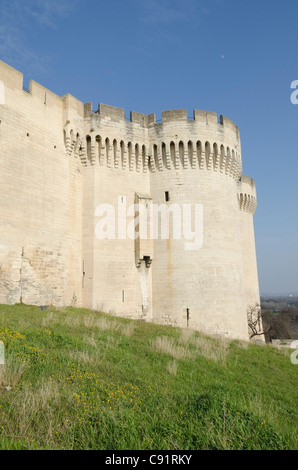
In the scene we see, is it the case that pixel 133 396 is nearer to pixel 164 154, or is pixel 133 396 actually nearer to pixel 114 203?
pixel 114 203

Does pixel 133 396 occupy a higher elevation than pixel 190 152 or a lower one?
lower

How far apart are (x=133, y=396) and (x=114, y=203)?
41.6ft

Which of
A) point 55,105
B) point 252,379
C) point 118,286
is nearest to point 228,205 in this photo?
point 118,286

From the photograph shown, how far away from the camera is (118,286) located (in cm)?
1602

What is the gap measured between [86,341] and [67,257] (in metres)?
A: 8.40

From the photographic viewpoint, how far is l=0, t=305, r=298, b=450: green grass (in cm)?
353

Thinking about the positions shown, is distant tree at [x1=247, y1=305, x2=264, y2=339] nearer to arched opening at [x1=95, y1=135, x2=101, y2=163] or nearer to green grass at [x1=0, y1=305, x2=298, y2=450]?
arched opening at [x1=95, y1=135, x2=101, y2=163]

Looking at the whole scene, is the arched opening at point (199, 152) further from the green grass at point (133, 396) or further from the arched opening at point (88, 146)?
the green grass at point (133, 396)

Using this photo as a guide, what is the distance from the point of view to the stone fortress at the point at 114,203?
13.6 m

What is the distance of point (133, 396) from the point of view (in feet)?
15.3

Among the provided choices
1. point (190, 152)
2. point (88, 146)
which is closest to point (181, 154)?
point (190, 152)

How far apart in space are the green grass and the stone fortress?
21.6 ft

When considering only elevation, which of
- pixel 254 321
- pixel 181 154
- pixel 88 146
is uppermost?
pixel 88 146

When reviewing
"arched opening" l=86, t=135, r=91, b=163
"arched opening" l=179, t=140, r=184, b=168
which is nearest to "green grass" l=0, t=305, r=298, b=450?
"arched opening" l=86, t=135, r=91, b=163
